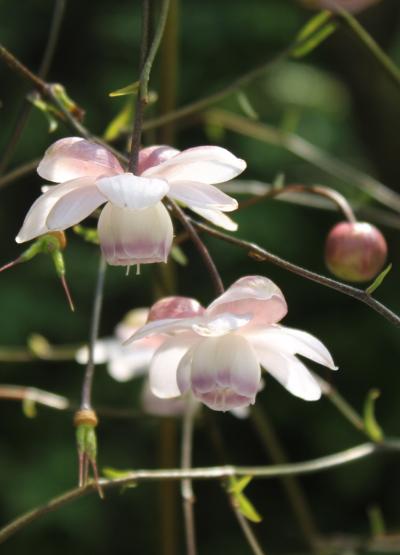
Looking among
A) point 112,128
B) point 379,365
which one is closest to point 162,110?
point 112,128

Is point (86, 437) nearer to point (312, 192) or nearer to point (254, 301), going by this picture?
point (254, 301)

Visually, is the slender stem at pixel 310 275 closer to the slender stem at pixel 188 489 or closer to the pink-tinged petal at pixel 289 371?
the pink-tinged petal at pixel 289 371

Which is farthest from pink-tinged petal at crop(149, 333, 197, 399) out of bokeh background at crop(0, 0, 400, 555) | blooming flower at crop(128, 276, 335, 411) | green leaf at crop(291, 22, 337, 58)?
bokeh background at crop(0, 0, 400, 555)

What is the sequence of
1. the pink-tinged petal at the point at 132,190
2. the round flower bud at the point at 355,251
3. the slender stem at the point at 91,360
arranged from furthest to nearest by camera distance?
the round flower bud at the point at 355,251 → the slender stem at the point at 91,360 → the pink-tinged petal at the point at 132,190

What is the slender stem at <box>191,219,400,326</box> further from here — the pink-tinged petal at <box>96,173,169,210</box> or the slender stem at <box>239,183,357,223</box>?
the slender stem at <box>239,183,357,223</box>

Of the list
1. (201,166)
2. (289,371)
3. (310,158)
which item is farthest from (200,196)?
(310,158)

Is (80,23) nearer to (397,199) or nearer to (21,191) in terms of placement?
(21,191)

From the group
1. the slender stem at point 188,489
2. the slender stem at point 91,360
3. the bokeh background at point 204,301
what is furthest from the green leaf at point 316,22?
the bokeh background at point 204,301
